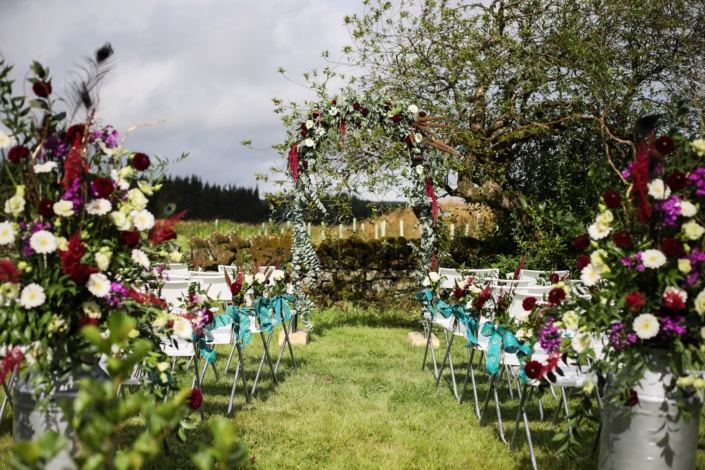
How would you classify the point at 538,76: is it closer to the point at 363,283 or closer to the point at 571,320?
the point at 363,283

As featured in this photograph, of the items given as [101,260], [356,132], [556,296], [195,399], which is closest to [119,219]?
[101,260]

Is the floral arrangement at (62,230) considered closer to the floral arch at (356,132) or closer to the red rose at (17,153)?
the red rose at (17,153)

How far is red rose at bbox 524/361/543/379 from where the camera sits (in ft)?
10.0

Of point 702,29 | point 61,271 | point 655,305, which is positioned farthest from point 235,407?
point 702,29

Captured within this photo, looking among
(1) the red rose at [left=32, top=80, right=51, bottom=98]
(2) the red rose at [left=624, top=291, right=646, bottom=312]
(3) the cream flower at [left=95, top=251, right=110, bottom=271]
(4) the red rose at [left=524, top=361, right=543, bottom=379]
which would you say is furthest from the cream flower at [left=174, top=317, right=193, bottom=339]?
(2) the red rose at [left=624, top=291, right=646, bottom=312]

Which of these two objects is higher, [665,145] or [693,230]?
[665,145]

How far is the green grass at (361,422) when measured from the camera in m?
3.72

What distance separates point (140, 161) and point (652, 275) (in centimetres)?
226

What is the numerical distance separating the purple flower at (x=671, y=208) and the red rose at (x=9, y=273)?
2.60 m

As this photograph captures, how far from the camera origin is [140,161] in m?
2.84

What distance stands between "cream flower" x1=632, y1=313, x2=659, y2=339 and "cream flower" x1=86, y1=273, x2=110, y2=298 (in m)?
2.16

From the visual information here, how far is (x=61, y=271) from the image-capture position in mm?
2615

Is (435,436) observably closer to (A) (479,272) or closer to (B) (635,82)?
(A) (479,272)

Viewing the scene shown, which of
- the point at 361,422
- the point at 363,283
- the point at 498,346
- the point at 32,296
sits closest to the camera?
the point at 32,296
